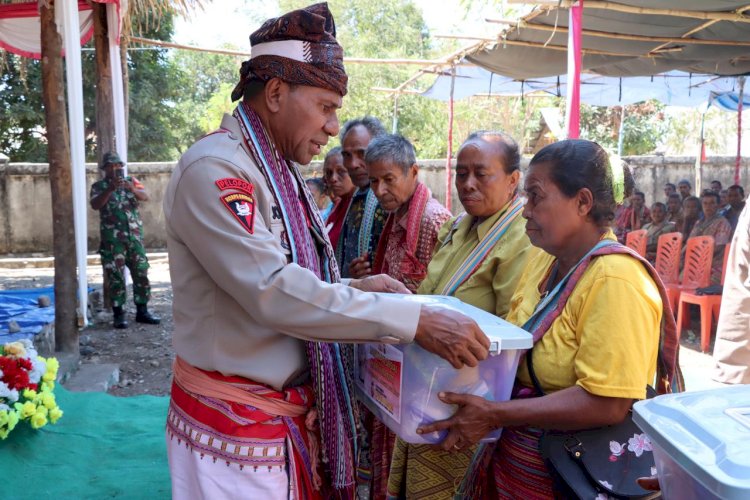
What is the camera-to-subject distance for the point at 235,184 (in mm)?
1721

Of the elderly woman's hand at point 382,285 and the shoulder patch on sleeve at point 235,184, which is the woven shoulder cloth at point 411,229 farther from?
the shoulder patch on sleeve at point 235,184

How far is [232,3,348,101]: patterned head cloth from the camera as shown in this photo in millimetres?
1843

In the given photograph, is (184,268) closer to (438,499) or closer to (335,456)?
(335,456)

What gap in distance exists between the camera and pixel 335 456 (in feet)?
6.47

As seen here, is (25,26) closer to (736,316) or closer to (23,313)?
(23,313)

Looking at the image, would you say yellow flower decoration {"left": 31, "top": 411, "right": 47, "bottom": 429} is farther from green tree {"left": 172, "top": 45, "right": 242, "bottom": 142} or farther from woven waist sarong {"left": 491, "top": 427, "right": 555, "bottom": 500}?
green tree {"left": 172, "top": 45, "right": 242, "bottom": 142}

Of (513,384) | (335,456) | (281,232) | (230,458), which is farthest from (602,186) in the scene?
(230,458)

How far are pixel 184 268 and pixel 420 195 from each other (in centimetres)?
209

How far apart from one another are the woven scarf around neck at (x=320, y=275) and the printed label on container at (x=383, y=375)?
62mm

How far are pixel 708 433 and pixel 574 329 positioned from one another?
79 cm

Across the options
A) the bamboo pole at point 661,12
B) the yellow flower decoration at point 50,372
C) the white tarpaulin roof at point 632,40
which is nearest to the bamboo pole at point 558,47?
the white tarpaulin roof at point 632,40

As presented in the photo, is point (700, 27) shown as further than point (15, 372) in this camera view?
Yes

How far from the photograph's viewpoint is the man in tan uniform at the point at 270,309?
167 cm

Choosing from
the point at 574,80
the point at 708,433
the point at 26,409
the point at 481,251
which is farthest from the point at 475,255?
the point at 574,80
